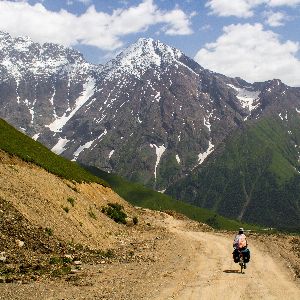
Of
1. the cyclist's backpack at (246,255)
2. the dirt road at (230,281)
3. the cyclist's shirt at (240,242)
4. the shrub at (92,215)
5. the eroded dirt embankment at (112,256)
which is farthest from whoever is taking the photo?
the shrub at (92,215)

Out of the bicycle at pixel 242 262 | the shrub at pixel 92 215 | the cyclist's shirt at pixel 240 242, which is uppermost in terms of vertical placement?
the cyclist's shirt at pixel 240 242

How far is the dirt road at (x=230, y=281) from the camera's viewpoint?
24469 mm

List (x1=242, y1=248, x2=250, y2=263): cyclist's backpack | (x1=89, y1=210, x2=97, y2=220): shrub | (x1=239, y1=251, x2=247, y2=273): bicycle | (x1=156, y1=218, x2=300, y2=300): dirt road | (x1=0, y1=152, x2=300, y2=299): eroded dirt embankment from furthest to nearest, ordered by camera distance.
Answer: (x1=89, y1=210, x2=97, y2=220): shrub
(x1=242, y1=248, x2=250, y2=263): cyclist's backpack
(x1=239, y1=251, x2=247, y2=273): bicycle
(x1=0, y1=152, x2=300, y2=299): eroded dirt embankment
(x1=156, y1=218, x2=300, y2=300): dirt road

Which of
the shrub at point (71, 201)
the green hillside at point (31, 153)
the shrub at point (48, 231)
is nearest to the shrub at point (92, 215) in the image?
the shrub at point (71, 201)

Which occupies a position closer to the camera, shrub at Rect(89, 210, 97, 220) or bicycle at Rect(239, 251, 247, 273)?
bicycle at Rect(239, 251, 247, 273)

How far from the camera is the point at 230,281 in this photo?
93.2ft

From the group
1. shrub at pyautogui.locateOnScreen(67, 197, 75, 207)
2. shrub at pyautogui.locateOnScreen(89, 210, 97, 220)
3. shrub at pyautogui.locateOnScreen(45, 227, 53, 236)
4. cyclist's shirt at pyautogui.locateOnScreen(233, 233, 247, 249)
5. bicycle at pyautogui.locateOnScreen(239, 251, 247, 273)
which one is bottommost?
shrub at pyautogui.locateOnScreen(45, 227, 53, 236)

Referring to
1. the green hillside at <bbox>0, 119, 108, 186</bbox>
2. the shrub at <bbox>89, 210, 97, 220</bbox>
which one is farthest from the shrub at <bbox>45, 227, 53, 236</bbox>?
the green hillside at <bbox>0, 119, 108, 186</bbox>

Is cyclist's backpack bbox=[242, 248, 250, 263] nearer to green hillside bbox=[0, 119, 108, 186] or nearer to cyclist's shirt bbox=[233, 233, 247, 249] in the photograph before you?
cyclist's shirt bbox=[233, 233, 247, 249]

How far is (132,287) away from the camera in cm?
2578

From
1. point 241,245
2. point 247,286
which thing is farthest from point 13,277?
point 241,245

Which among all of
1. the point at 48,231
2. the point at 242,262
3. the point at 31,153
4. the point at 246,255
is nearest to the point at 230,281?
the point at 242,262

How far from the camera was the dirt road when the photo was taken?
24469 millimetres

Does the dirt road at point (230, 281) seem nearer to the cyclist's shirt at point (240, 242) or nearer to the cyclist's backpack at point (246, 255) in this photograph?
the cyclist's backpack at point (246, 255)
